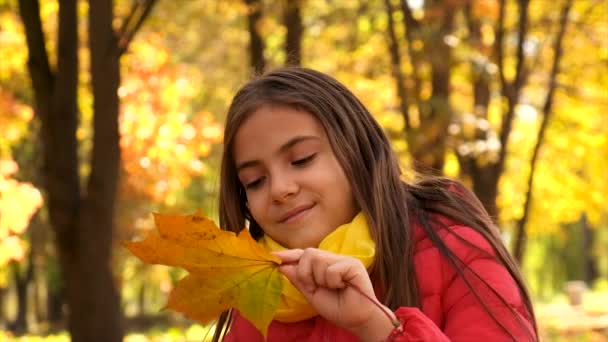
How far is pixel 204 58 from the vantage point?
1691 centimetres

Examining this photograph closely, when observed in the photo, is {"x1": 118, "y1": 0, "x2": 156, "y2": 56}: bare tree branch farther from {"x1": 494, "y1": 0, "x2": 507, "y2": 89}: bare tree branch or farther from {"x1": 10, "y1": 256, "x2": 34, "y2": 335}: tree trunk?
{"x1": 10, "y1": 256, "x2": 34, "y2": 335}: tree trunk

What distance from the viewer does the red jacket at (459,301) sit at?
1894mm

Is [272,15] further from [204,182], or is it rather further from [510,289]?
[204,182]

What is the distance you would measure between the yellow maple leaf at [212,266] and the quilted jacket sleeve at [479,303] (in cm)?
37

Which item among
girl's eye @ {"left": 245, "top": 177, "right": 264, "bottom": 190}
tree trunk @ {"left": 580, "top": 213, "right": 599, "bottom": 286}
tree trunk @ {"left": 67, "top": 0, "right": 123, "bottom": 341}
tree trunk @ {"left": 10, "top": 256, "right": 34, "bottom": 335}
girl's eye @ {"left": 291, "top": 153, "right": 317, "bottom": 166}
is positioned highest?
girl's eye @ {"left": 291, "top": 153, "right": 317, "bottom": 166}

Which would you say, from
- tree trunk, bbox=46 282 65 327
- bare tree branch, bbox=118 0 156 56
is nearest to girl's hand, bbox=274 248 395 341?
bare tree branch, bbox=118 0 156 56

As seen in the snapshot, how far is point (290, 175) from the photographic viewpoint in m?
1.97

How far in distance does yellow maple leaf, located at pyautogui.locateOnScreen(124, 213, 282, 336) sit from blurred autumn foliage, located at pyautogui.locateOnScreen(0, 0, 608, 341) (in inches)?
47.9

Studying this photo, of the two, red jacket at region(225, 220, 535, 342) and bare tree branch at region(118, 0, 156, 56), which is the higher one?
bare tree branch at region(118, 0, 156, 56)

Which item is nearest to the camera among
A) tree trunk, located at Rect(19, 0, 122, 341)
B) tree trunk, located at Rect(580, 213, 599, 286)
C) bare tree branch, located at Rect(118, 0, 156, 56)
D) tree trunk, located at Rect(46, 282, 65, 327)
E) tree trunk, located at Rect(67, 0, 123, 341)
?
bare tree branch, located at Rect(118, 0, 156, 56)

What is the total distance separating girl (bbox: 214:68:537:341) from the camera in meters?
1.95

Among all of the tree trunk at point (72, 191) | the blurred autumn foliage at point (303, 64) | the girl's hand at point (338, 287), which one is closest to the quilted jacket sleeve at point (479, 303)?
the girl's hand at point (338, 287)

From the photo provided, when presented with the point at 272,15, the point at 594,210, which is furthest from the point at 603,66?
the point at 594,210

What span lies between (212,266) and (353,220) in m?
0.49
